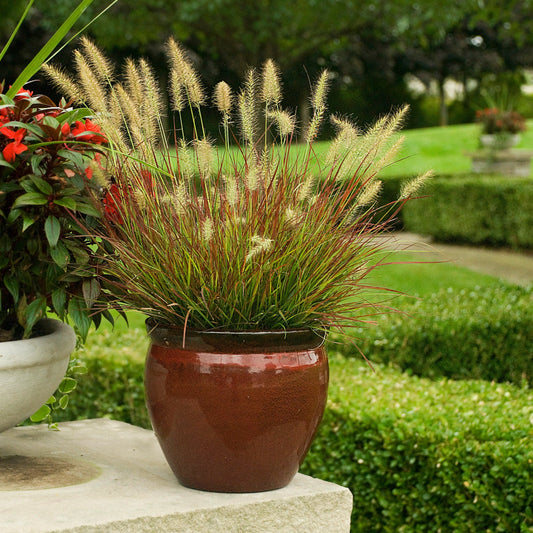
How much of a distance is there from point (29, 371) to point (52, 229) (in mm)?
338

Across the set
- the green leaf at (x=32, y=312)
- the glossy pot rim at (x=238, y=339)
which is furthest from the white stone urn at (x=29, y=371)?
the glossy pot rim at (x=238, y=339)

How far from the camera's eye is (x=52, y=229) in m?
1.76

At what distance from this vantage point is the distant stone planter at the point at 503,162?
14.3 meters

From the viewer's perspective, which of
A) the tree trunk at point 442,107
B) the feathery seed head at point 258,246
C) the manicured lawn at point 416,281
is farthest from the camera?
the tree trunk at point 442,107

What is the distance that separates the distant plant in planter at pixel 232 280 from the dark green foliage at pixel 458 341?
2.69 meters

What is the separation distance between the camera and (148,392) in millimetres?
1859

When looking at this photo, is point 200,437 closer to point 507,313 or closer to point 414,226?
point 507,313

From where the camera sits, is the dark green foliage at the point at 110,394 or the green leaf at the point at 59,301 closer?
the green leaf at the point at 59,301

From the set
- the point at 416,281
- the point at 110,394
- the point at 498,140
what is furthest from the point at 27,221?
the point at 498,140

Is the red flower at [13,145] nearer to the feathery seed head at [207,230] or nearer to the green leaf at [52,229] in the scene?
the green leaf at [52,229]

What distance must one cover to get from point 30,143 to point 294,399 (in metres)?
0.87

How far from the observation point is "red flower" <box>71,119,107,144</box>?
1857 millimetres

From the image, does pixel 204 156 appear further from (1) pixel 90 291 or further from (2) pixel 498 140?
(2) pixel 498 140

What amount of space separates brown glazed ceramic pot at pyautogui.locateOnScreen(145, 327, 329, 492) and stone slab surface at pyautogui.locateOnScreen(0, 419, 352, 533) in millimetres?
66
